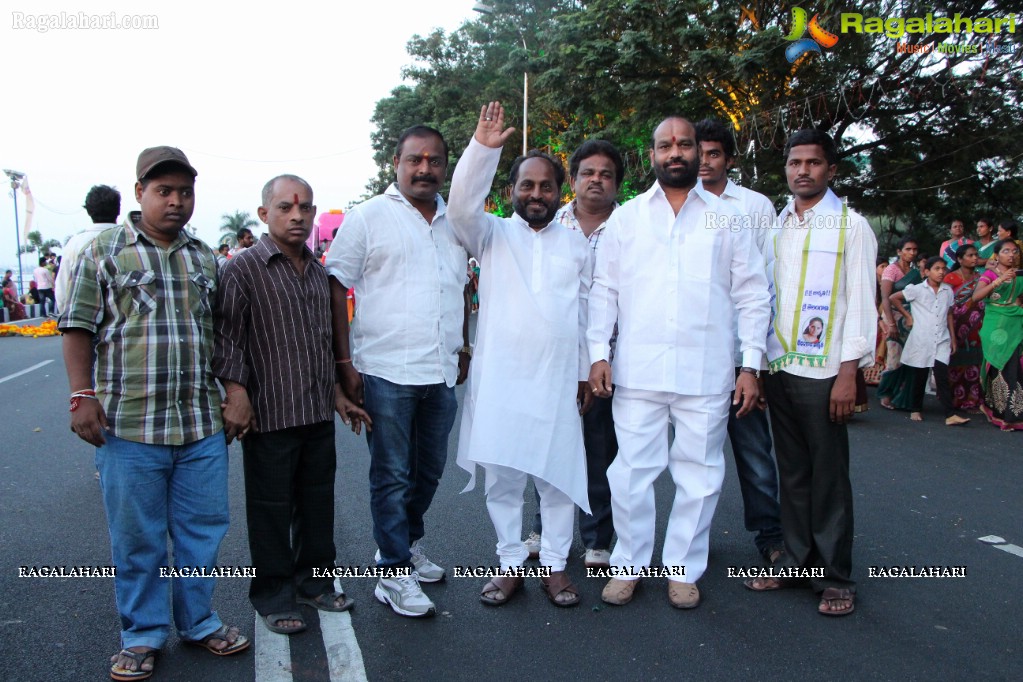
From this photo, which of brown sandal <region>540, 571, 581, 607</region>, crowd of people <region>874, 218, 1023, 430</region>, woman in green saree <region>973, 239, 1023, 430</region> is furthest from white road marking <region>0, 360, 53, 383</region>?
woman in green saree <region>973, 239, 1023, 430</region>

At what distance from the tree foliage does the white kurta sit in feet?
33.7

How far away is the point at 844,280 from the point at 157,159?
2.78 m

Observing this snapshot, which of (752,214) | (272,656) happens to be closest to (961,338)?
(752,214)

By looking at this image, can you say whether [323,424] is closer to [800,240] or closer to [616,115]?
[800,240]

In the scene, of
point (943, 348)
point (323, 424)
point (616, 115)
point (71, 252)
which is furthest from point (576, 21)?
point (323, 424)

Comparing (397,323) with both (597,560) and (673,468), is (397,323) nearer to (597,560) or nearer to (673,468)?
(673,468)

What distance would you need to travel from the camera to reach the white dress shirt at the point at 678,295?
3.37m

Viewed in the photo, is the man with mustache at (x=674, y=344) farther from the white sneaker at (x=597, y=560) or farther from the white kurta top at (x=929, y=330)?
Result: the white kurta top at (x=929, y=330)

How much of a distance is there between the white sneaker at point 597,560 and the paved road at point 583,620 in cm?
7

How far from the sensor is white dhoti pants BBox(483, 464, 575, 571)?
11.5ft

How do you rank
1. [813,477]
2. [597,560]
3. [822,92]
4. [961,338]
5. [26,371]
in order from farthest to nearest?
[822,92]
[26,371]
[961,338]
[597,560]
[813,477]

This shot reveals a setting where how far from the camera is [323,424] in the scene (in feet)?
10.8

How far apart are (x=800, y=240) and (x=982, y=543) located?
2065 mm

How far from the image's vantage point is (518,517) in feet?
11.7
